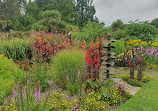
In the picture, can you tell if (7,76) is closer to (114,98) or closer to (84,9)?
(114,98)

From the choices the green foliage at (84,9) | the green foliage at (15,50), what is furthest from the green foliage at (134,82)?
the green foliage at (84,9)

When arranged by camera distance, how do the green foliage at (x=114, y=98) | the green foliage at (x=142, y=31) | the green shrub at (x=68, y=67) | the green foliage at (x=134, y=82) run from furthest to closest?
the green foliage at (x=142, y=31), the green foliage at (x=134, y=82), the green shrub at (x=68, y=67), the green foliage at (x=114, y=98)

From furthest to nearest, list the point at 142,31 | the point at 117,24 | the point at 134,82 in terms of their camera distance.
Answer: the point at 117,24, the point at 142,31, the point at 134,82

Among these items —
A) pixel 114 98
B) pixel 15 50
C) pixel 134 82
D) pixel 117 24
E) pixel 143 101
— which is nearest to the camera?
pixel 114 98

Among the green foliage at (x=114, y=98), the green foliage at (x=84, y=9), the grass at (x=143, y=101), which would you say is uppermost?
the green foliage at (x=84, y=9)

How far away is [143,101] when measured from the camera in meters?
3.11

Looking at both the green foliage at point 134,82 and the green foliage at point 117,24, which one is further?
the green foliage at point 117,24

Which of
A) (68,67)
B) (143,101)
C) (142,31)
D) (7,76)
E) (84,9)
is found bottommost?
(143,101)

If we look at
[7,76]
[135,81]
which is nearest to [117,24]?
[135,81]

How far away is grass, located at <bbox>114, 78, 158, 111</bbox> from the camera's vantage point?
2.83 meters

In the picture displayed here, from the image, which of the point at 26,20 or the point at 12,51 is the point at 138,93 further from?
the point at 26,20

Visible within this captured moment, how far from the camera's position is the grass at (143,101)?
9.28 ft

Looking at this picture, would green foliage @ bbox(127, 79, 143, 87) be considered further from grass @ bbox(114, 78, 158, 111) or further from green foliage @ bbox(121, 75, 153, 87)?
Answer: grass @ bbox(114, 78, 158, 111)

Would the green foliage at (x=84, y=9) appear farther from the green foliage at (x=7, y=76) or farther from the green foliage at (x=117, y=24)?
the green foliage at (x=7, y=76)
